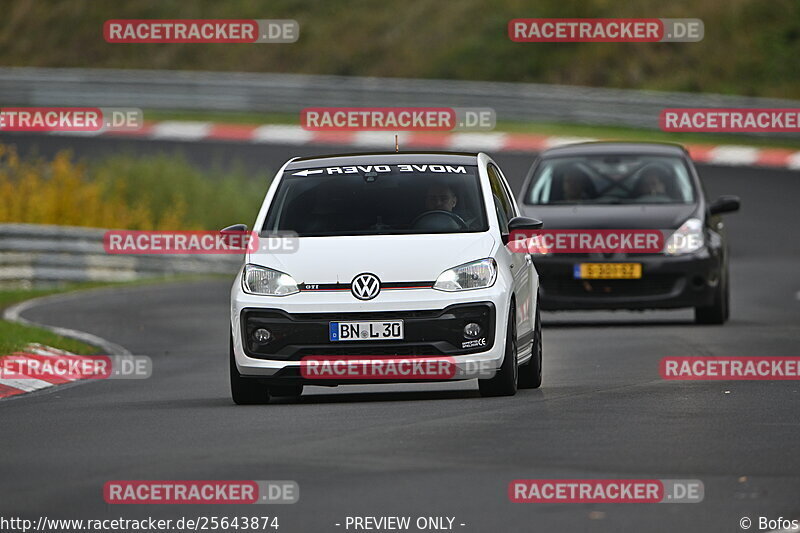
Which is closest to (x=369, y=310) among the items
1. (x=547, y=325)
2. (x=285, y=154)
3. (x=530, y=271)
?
(x=530, y=271)

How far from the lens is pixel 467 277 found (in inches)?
484

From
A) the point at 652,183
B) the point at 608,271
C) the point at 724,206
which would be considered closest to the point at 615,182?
the point at 652,183

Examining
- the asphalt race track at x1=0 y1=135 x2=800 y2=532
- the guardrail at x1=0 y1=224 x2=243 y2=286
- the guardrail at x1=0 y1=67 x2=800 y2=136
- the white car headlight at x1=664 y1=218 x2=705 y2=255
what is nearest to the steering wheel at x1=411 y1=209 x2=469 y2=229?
the asphalt race track at x1=0 y1=135 x2=800 y2=532

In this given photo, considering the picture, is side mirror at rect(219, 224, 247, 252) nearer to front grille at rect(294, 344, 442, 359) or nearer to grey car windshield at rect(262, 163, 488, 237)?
grey car windshield at rect(262, 163, 488, 237)

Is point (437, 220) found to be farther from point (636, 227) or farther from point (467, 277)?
point (636, 227)

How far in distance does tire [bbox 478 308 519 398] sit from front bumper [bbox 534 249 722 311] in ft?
20.0

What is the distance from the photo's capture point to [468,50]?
170ft

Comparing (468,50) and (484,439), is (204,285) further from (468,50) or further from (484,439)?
(468,50)

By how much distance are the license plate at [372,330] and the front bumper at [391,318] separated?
31 millimetres

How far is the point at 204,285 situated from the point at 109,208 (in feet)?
14.6

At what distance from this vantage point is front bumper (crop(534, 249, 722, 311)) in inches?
733

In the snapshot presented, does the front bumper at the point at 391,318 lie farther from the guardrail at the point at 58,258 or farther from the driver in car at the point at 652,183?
the guardrail at the point at 58,258

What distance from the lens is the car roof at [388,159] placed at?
1338 centimetres

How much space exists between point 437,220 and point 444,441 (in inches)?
112
